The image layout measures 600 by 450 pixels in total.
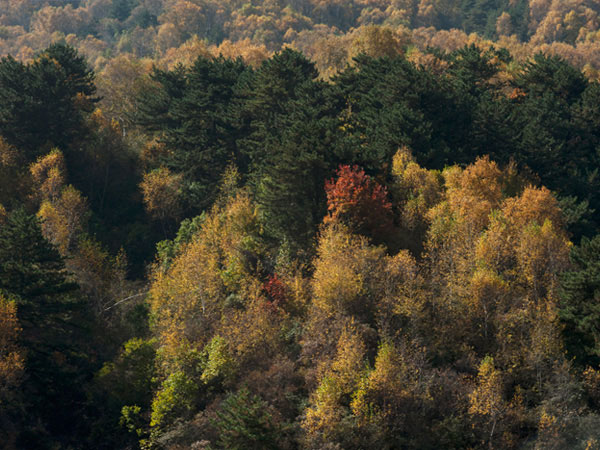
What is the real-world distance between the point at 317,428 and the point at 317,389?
285 centimetres

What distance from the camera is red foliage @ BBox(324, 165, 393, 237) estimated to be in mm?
56562

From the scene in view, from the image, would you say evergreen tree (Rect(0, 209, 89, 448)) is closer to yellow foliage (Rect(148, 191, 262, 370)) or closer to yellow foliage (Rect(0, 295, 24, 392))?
yellow foliage (Rect(0, 295, 24, 392))

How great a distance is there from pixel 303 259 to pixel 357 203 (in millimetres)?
7622

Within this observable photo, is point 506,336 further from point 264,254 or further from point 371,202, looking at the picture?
point 264,254

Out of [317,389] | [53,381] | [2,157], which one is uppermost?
[2,157]

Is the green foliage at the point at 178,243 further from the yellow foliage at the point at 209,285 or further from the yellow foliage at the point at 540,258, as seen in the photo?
the yellow foliage at the point at 540,258

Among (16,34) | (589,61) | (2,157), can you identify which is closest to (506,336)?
(2,157)

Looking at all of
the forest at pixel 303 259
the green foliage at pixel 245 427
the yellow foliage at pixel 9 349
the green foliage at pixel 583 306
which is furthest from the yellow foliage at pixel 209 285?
the green foliage at pixel 583 306

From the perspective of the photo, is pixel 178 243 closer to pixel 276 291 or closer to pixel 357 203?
pixel 276 291

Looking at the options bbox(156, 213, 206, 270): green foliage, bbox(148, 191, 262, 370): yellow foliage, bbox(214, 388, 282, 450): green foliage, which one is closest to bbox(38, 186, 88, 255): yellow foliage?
bbox(156, 213, 206, 270): green foliage

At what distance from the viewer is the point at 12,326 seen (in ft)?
170

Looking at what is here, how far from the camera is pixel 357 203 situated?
5703cm

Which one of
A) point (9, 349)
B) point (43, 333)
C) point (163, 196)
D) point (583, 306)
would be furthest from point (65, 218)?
point (583, 306)

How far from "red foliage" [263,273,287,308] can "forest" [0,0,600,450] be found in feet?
0.99
